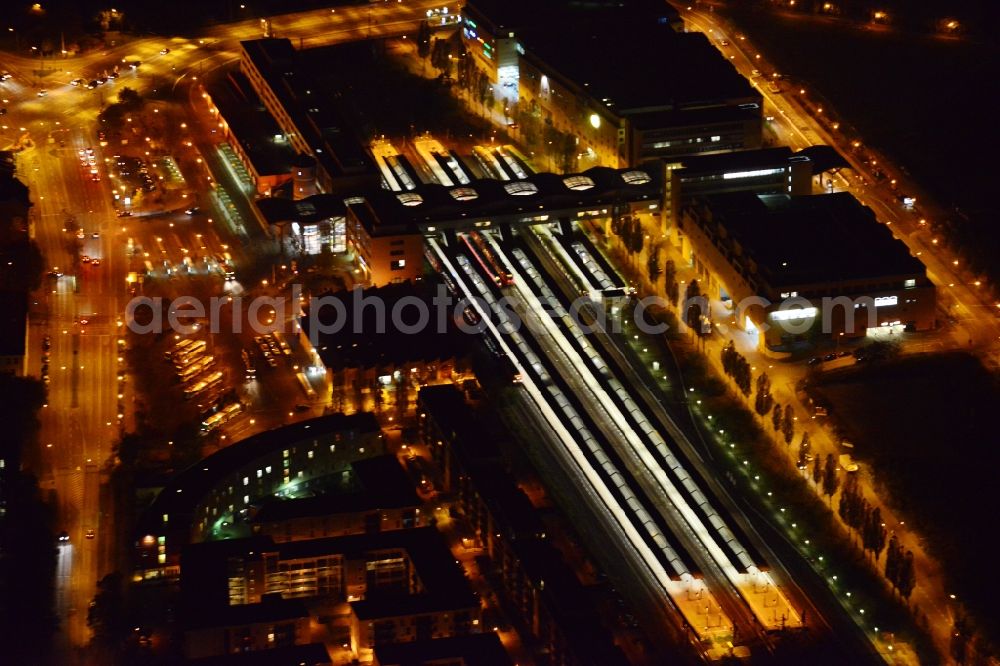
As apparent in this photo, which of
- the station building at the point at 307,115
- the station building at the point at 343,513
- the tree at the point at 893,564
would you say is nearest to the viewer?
the tree at the point at 893,564

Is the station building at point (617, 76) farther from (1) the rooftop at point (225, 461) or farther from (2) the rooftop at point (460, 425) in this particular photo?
(1) the rooftop at point (225, 461)

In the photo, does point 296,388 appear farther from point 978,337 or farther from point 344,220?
point 978,337

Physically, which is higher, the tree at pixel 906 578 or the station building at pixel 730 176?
the station building at pixel 730 176

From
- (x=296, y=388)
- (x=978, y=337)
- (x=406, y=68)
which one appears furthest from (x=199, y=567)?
(x=406, y=68)

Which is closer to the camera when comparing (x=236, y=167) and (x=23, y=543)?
(x=23, y=543)

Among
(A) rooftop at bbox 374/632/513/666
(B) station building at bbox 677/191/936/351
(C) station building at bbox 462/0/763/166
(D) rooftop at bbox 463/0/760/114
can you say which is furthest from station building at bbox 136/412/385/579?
(D) rooftop at bbox 463/0/760/114

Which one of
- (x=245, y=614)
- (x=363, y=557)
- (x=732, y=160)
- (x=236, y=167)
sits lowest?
(x=245, y=614)

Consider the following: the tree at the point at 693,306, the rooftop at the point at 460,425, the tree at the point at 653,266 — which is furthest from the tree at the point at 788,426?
the tree at the point at 653,266

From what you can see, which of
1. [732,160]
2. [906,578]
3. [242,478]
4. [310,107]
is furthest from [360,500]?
[310,107]

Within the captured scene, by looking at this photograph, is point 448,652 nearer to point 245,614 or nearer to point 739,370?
point 245,614
